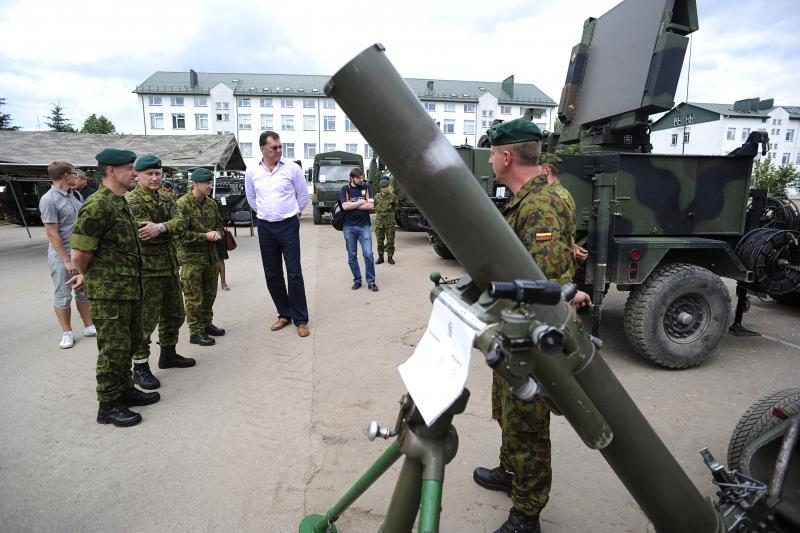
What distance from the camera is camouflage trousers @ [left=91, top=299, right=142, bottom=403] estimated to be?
315 centimetres

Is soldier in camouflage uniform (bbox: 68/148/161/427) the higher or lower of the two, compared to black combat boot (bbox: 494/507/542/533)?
higher

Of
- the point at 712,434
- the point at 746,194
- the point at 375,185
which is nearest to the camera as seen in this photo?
the point at 712,434

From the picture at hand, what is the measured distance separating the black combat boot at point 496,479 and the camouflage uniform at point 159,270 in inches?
105

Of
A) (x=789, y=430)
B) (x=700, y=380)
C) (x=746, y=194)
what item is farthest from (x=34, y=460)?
(x=746, y=194)

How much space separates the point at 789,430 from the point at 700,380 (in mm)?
2241

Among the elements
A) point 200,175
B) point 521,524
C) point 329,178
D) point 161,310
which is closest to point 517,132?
point 521,524

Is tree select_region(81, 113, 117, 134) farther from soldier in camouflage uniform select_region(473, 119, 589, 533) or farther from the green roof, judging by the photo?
soldier in camouflage uniform select_region(473, 119, 589, 533)

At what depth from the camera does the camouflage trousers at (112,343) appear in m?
3.15

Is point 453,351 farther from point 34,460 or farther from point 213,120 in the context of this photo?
point 213,120

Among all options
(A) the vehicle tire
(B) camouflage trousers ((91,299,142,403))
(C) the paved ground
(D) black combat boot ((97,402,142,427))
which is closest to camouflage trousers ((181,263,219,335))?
(C) the paved ground

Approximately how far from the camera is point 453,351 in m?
1.10

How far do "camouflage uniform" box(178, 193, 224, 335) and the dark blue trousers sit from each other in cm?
54

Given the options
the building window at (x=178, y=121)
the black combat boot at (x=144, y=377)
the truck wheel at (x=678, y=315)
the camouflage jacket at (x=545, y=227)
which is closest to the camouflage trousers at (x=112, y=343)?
the black combat boot at (x=144, y=377)

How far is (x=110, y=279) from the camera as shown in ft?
10.4
